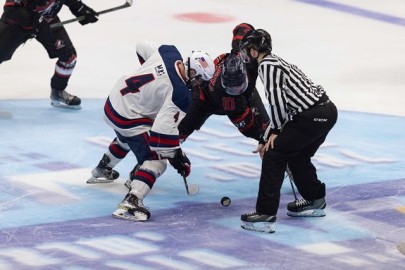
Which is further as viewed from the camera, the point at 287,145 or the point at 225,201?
the point at 225,201

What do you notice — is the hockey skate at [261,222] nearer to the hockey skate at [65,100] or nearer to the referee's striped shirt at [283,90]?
the referee's striped shirt at [283,90]

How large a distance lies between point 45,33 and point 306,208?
10.7 feet

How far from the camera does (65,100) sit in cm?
1027

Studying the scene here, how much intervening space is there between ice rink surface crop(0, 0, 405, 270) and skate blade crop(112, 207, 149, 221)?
0.04m

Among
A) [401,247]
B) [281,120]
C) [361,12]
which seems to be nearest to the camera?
[401,247]

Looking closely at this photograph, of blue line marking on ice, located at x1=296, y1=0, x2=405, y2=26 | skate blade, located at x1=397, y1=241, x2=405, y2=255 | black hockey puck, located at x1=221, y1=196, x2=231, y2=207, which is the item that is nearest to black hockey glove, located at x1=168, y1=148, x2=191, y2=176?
black hockey puck, located at x1=221, y1=196, x2=231, y2=207

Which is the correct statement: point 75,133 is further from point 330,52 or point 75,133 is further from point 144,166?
point 330,52

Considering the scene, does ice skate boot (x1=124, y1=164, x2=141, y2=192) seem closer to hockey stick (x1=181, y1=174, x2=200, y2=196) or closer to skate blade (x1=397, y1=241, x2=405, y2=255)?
hockey stick (x1=181, y1=174, x2=200, y2=196)

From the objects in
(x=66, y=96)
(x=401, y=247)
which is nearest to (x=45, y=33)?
(x=66, y=96)

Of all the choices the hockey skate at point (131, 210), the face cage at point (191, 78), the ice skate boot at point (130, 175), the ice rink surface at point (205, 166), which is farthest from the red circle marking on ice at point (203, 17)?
the hockey skate at point (131, 210)

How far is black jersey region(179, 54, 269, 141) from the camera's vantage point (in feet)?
26.7

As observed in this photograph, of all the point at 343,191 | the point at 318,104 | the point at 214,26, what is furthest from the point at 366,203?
the point at 214,26

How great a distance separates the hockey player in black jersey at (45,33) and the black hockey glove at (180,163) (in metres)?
2.54

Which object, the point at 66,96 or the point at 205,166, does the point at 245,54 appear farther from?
the point at 66,96
